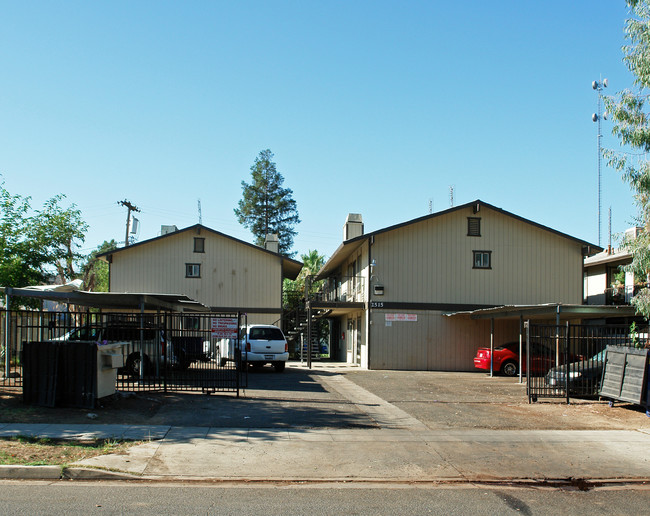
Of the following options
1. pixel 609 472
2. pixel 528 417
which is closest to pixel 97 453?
pixel 609 472

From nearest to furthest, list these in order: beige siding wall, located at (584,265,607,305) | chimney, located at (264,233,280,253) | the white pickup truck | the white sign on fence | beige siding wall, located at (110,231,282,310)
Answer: the white sign on fence < the white pickup truck < beige siding wall, located at (110,231,282,310) < beige siding wall, located at (584,265,607,305) < chimney, located at (264,233,280,253)

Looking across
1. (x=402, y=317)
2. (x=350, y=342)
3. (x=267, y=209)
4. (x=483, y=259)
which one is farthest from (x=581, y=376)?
(x=267, y=209)

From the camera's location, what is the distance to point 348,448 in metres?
9.05

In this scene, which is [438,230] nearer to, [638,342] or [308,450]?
[638,342]

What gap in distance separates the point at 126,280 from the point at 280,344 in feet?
38.2

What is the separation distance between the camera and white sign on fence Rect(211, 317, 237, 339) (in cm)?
1341

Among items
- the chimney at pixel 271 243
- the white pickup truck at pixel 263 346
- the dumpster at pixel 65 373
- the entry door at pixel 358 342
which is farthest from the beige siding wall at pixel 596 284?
the dumpster at pixel 65 373

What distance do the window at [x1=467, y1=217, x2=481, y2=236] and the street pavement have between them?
50.6ft

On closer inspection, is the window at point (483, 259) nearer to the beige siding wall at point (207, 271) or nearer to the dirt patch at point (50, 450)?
the beige siding wall at point (207, 271)

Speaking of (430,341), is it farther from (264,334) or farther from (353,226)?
(264,334)

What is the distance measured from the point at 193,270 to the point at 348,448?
73.8ft

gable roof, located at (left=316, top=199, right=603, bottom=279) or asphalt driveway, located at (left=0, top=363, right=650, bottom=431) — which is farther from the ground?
gable roof, located at (left=316, top=199, right=603, bottom=279)

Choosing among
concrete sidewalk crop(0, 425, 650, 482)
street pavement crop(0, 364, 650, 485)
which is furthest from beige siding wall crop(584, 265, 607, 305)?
concrete sidewalk crop(0, 425, 650, 482)

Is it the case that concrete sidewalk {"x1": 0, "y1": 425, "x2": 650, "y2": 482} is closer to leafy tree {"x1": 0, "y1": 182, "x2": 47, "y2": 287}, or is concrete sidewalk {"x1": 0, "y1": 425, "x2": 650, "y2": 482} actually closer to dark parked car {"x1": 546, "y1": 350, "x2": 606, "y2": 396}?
dark parked car {"x1": 546, "y1": 350, "x2": 606, "y2": 396}
